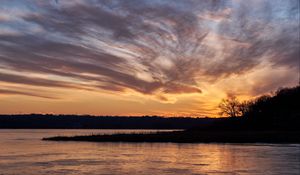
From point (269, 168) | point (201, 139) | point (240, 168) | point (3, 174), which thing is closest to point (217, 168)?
point (240, 168)

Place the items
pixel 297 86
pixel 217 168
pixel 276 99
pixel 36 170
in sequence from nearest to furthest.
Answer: pixel 36 170 < pixel 217 168 < pixel 276 99 < pixel 297 86

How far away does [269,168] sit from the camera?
3662cm

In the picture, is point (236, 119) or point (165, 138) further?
point (236, 119)

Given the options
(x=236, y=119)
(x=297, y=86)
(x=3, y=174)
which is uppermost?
(x=297, y=86)

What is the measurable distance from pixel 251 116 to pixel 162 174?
330ft

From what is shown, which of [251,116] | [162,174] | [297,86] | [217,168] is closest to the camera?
[162,174]

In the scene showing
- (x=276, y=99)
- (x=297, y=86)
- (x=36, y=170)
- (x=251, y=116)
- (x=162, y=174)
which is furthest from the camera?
(x=297, y=86)

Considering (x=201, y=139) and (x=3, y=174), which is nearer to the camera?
(x=3, y=174)

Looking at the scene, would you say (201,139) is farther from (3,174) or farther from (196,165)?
(3,174)

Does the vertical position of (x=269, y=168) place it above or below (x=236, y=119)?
below

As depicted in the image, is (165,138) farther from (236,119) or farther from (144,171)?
(144,171)

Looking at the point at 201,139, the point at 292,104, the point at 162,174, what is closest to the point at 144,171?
the point at 162,174

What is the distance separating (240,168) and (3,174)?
18.7 metres

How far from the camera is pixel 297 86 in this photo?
151500 mm
